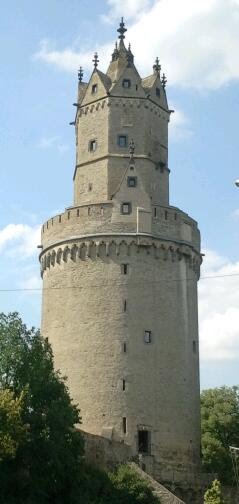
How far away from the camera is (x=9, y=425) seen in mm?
29031

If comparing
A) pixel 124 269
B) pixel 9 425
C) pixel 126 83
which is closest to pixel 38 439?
pixel 9 425

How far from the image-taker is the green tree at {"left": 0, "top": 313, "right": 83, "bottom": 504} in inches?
1201

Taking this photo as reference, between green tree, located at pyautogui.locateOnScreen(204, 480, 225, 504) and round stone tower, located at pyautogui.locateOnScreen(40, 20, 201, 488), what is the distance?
2196mm

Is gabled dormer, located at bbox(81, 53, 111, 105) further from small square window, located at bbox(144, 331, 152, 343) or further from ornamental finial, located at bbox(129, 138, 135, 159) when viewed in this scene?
small square window, located at bbox(144, 331, 152, 343)

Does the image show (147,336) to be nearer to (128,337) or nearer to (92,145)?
(128,337)

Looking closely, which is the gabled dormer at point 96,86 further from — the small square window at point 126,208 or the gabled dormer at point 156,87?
the small square window at point 126,208

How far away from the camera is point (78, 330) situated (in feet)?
132

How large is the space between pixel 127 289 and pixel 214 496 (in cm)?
1003

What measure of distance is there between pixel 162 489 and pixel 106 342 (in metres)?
7.73

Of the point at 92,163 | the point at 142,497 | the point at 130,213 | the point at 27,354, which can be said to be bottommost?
the point at 142,497

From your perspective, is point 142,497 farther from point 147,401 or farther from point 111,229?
point 111,229

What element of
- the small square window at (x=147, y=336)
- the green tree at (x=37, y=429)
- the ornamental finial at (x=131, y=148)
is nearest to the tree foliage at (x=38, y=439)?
the green tree at (x=37, y=429)

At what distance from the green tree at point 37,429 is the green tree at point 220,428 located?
49.7ft

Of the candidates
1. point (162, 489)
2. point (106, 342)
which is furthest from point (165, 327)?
point (162, 489)
